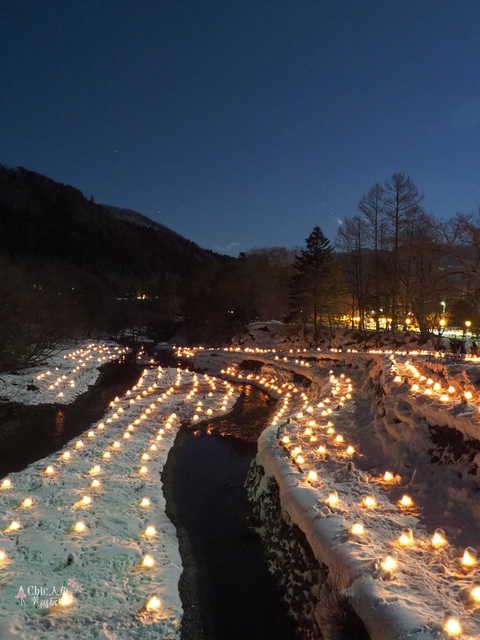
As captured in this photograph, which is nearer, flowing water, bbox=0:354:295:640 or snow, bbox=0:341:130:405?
flowing water, bbox=0:354:295:640

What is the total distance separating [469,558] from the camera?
5.77 metres

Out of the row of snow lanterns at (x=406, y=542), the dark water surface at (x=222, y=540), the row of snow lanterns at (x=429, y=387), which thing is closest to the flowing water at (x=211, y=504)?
the dark water surface at (x=222, y=540)

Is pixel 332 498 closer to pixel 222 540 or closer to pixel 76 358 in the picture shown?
pixel 222 540

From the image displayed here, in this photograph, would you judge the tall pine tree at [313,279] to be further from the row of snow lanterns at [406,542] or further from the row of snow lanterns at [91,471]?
the row of snow lanterns at [406,542]

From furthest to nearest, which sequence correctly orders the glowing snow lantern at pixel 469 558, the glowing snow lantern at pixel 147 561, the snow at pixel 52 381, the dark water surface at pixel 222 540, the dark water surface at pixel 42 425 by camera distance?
the snow at pixel 52 381
the dark water surface at pixel 42 425
the glowing snow lantern at pixel 147 561
the dark water surface at pixel 222 540
the glowing snow lantern at pixel 469 558

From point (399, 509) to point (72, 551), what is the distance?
647 cm

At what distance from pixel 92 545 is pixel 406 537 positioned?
19.8 feet

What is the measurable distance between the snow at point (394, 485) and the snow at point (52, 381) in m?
14.8

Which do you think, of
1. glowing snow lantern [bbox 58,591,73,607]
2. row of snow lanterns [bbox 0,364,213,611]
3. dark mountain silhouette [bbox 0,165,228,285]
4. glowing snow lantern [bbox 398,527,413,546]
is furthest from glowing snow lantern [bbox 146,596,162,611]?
dark mountain silhouette [bbox 0,165,228,285]

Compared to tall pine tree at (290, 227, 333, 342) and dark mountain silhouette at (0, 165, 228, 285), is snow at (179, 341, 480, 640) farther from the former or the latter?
dark mountain silhouette at (0, 165, 228, 285)

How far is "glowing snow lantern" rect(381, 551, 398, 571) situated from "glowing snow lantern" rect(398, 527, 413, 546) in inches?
32.2

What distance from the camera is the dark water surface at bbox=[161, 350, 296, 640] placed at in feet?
22.9

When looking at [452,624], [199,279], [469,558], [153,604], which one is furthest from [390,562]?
[199,279]

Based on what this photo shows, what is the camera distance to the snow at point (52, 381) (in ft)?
71.9
